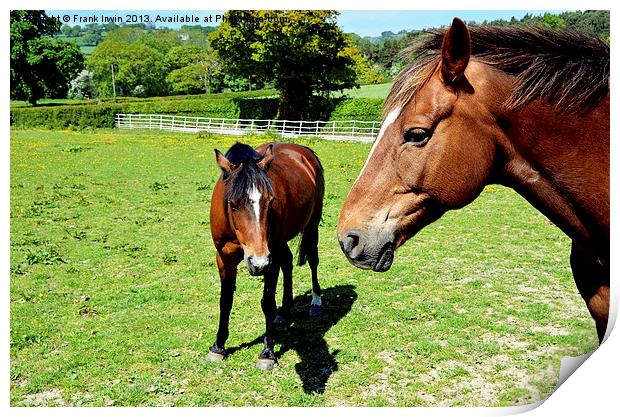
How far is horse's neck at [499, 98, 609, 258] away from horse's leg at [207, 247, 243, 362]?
301 cm

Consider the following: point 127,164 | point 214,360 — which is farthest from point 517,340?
point 127,164

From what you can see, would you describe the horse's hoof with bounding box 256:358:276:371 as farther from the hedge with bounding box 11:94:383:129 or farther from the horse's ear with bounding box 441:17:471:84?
the hedge with bounding box 11:94:383:129

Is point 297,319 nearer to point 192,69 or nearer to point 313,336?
point 313,336

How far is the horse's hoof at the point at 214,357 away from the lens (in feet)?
15.4

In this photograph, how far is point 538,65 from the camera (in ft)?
7.04

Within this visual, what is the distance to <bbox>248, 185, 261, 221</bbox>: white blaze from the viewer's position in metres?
3.85

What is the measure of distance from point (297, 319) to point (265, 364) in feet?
3.95

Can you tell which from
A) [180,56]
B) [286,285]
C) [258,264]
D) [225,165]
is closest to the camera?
[258,264]

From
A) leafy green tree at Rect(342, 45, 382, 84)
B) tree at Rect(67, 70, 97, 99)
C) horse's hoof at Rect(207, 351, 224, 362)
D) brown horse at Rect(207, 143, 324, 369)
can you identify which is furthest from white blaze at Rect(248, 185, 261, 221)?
tree at Rect(67, 70, 97, 99)

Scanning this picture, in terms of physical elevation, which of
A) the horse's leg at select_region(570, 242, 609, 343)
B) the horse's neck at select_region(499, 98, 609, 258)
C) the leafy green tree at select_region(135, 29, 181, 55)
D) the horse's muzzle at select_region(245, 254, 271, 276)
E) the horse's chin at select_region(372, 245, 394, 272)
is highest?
the leafy green tree at select_region(135, 29, 181, 55)

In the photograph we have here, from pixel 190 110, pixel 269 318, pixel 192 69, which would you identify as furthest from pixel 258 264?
pixel 190 110

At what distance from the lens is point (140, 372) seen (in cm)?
447

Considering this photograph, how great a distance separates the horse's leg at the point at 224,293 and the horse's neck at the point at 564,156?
301 cm

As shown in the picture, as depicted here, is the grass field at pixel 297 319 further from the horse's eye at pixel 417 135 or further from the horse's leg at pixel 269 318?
the horse's eye at pixel 417 135
